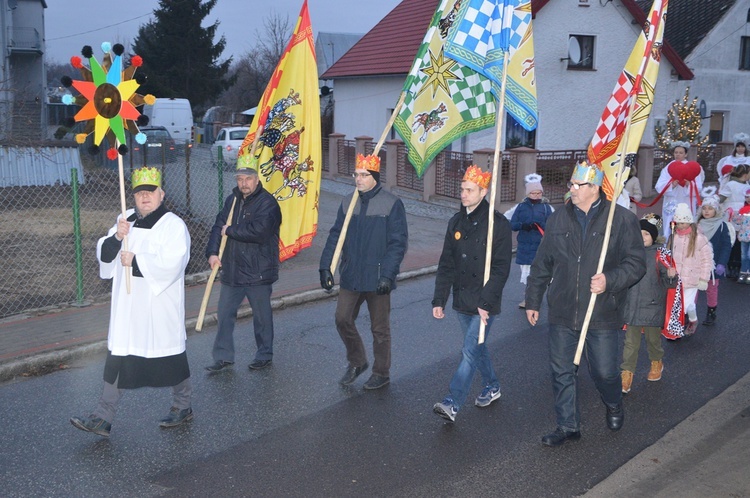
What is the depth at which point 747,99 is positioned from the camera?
1321 inches

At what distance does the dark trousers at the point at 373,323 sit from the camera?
671 centimetres

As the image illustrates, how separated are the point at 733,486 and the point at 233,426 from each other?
3325 mm

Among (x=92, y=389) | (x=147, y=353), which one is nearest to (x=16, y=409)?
(x=92, y=389)

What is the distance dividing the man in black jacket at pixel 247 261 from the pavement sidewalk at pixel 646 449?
4.77 ft

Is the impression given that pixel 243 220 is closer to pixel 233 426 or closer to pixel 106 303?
pixel 233 426

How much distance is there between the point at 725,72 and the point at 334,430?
31.5 m

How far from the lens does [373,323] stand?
22.2ft

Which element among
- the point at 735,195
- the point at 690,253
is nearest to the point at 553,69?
the point at 735,195

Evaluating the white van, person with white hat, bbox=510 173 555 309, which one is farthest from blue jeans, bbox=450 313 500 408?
the white van

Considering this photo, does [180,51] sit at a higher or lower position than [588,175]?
higher

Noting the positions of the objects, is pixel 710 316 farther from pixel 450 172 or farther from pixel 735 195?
pixel 450 172

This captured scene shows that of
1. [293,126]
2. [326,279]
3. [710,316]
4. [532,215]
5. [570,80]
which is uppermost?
[570,80]

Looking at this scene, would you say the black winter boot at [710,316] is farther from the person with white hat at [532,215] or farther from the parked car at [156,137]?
the parked car at [156,137]

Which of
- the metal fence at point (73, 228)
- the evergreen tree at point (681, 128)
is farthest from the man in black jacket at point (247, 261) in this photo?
the evergreen tree at point (681, 128)
